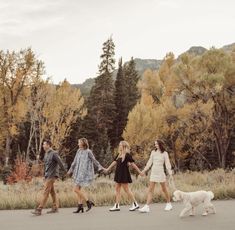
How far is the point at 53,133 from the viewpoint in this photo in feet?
170

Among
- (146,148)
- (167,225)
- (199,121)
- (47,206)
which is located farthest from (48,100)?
(167,225)

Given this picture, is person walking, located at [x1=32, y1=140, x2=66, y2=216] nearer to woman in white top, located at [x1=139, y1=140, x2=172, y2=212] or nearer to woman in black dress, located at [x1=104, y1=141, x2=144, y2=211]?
woman in black dress, located at [x1=104, y1=141, x2=144, y2=211]

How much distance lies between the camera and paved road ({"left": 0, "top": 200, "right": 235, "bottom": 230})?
407 inches

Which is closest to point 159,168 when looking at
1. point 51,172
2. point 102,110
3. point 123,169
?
point 123,169

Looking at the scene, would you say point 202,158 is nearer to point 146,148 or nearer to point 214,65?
point 146,148

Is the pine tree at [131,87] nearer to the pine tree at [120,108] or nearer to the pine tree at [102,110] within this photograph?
the pine tree at [120,108]

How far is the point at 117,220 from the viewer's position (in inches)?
443

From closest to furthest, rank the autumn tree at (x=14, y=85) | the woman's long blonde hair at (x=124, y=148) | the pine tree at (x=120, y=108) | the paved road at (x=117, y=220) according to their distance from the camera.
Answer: the paved road at (x=117, y=220)
the woman's long blonde hair at (x=124, y=148)
the autumn tree at (x=14, y=85)
the pine tree at (x=120, y=108)

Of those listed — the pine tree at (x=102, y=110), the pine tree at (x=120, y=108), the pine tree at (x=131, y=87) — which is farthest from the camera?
the pine tree at (x=131, y=87)

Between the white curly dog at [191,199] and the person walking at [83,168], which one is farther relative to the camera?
the person walking at [83,168]

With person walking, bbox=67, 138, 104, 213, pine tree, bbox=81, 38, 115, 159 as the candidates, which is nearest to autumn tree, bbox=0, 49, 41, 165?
pine tree, bbox=81, 38, 115, 159

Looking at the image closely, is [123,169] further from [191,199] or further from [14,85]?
[14,85]

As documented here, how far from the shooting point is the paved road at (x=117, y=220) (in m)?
10.3

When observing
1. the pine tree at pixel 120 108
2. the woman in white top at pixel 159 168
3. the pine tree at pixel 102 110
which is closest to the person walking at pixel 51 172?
the woman in white top at pixel 159 168
